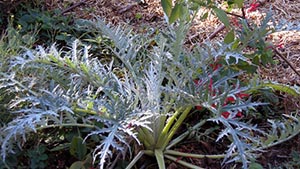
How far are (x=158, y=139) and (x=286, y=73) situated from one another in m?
0.74

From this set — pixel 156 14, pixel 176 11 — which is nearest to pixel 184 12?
pixel 176 11

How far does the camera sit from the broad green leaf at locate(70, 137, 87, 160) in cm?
148

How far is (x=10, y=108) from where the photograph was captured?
1.47 metres

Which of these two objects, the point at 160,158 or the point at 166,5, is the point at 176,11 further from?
the point at 160,158

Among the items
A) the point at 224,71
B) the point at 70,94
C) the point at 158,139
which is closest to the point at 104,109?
the point at 70,94

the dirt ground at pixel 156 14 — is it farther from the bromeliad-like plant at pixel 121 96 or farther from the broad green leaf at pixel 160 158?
the broad green leaf at pixel 160 158

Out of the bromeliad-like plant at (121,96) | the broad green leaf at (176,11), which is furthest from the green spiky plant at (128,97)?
the broad green leaf at (176,11)

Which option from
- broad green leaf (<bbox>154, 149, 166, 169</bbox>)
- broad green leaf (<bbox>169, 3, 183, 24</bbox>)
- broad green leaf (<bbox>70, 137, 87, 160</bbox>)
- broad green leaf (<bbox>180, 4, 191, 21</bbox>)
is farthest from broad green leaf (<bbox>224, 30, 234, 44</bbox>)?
broad green leaf (<bbox>70, 137, 87, 160</bbox>)

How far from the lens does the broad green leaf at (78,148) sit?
1.48 meters

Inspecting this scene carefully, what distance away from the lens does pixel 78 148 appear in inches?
58.6

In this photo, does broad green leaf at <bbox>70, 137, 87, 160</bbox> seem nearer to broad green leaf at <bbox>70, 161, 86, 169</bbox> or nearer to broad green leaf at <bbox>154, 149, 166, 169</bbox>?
broad green leaf at <bbox>70, 161, 86, 169</bbox>

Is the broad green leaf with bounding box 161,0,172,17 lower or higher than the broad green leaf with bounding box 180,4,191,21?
higher

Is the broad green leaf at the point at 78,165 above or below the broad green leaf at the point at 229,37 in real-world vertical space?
below

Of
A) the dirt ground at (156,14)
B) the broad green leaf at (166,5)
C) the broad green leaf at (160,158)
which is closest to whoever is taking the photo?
the broad green leaf at (166,5)
